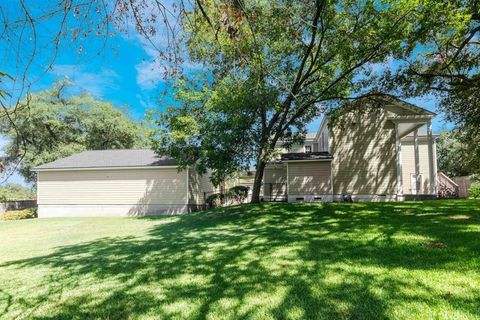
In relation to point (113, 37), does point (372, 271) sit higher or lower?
lower

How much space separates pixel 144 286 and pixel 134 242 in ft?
14.2

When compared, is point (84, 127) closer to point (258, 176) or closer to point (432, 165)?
point (258, 176)

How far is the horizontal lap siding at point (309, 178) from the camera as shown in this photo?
57.5ft

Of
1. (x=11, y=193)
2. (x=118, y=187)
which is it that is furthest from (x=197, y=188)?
(x=11, y=193)

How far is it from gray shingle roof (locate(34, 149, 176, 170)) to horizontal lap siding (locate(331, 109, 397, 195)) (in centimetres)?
967

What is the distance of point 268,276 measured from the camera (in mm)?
4434

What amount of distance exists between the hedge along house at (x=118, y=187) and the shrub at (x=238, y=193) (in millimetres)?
2118

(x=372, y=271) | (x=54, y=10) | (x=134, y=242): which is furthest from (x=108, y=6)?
(x=134, y=242)

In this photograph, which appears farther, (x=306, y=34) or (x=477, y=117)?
(x=477, y=117)

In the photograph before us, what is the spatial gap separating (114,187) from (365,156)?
1502cm

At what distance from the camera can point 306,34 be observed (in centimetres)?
984

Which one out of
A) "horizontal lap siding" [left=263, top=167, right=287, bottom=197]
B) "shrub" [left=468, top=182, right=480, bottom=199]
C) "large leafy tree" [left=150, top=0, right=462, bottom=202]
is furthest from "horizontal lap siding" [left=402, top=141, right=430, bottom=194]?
"large leafy tree" [left=150, top=0, right=462, bottom=202]

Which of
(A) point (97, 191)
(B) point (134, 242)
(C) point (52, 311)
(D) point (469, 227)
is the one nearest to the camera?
(C) point (52, 311)

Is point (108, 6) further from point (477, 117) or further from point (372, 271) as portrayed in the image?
point (477, 117)
